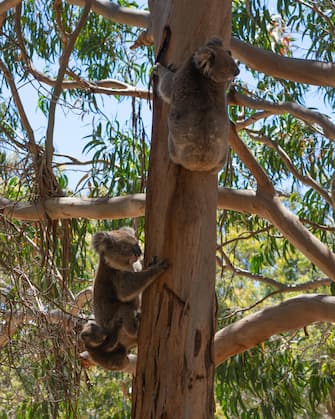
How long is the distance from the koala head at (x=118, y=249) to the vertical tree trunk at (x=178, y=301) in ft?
1.77

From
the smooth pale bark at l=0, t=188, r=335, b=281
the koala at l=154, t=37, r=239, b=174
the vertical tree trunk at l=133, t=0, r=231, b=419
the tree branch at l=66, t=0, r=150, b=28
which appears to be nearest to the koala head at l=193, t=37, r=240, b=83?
the koala at l=154, t=37, r=239, b=174

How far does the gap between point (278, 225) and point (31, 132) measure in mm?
1881

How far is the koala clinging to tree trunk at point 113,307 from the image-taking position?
3582 millimetres

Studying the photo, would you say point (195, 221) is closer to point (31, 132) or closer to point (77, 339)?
point (77, 339)

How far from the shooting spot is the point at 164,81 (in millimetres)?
3416

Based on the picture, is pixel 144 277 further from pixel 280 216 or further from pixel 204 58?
pixel 280 216

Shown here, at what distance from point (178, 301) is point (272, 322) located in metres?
2.43

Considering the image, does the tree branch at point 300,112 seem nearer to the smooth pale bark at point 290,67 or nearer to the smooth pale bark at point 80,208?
the smooth pale bark at point 290,67

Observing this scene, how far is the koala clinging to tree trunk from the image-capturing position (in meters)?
3.58

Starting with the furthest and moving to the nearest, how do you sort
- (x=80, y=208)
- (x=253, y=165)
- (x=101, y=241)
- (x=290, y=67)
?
(x=253, y=165) → (x=80, y=208) → (x=290, y=67) → (x=101, y=241)

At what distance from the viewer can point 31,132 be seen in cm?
494

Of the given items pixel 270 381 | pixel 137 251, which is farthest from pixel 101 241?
pixel 270 381

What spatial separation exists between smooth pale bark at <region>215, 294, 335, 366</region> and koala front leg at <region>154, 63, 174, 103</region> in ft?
7.86

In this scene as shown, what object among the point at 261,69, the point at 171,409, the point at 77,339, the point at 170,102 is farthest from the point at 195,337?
the point at 261,69
